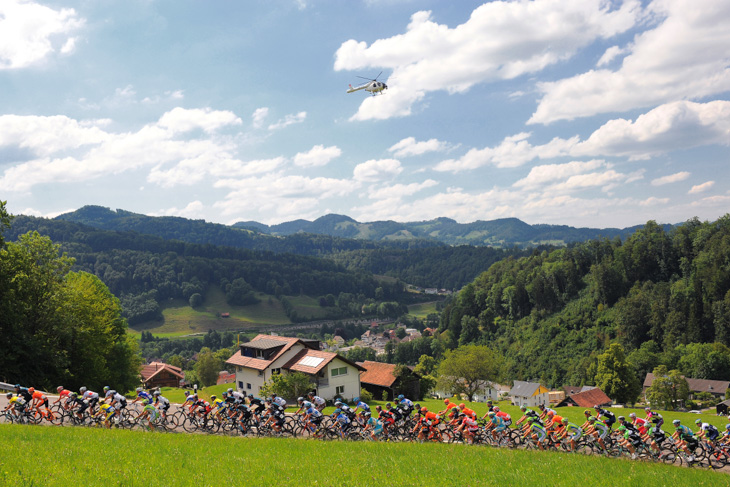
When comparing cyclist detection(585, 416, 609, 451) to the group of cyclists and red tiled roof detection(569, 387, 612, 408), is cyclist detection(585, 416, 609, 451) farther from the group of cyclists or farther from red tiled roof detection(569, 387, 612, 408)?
red tiled roof detection(569, 387, 612, 408)

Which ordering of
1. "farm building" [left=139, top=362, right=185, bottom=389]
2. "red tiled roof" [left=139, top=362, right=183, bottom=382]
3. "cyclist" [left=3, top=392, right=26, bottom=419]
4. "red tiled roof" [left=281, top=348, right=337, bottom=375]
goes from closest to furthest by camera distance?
"cyclist" [left=3, top=392, right=26, bottom=419]
"red tiled roof" [left=281, top=348, right=337, bottom=375]
"farm building" [left=139, top=362, right=185, bottom=389]
"red tiled roof" [left=139, top=362, right=183, bottom=382]

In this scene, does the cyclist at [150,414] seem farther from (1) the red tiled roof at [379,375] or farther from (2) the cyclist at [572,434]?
(1) the red tiled roof at [379,375]

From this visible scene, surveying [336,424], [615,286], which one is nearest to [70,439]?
[336,424]

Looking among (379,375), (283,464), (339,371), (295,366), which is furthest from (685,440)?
(379,375)

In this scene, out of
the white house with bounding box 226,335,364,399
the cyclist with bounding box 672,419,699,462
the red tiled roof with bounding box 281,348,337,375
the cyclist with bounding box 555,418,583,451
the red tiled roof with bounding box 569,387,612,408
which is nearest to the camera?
the cyclist with bounding box 672,419,699,462

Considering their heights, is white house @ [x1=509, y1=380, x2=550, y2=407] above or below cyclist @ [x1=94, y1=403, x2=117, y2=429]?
below

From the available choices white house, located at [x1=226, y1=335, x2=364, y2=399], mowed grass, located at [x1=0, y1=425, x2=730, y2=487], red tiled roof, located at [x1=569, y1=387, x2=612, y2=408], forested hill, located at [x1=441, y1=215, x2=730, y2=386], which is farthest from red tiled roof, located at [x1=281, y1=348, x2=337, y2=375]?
forested hill, located at [x1=441, y1=215, x2=730, y2=386]

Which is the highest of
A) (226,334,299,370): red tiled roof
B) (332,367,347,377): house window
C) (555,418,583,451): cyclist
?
(555,418,583,451): cyclist

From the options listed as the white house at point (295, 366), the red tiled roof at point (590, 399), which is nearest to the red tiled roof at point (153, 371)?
the white house at point (295, 366)
